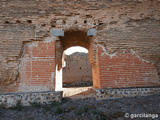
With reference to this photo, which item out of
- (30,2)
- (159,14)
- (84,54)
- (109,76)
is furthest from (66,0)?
(84,54)

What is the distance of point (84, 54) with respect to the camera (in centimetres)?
1248

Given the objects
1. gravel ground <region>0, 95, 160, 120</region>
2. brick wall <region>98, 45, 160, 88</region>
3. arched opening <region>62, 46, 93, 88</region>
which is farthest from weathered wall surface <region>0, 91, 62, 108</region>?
arched opening <region>62, 46, 93, 88</region>

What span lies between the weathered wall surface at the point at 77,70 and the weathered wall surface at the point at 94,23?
7.75 meters

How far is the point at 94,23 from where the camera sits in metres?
4.25

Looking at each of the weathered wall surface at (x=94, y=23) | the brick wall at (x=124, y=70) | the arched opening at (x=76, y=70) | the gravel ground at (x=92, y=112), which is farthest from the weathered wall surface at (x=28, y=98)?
the arched opening at (x=76, y=70)

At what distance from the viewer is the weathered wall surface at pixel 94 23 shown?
399cm

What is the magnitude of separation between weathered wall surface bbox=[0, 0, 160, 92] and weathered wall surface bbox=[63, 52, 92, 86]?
7748 millimetres

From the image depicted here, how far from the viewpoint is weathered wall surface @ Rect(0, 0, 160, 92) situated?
3.99 meters

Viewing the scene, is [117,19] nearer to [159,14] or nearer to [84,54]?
[159,14]

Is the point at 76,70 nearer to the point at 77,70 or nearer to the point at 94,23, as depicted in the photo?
the point at 77,70

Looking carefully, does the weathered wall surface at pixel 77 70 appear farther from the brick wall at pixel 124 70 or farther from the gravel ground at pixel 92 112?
the gravel ground at pixel 92 112

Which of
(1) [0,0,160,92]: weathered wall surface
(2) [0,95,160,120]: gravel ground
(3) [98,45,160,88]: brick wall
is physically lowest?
(2) [0,95,160,120]: gravel ground

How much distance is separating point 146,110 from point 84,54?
10.2 metres

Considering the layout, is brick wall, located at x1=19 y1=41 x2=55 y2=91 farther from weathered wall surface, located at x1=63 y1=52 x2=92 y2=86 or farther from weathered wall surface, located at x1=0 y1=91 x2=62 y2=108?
weathered wall surface, located at x1=63 y1=52 x2=92 y2=86
